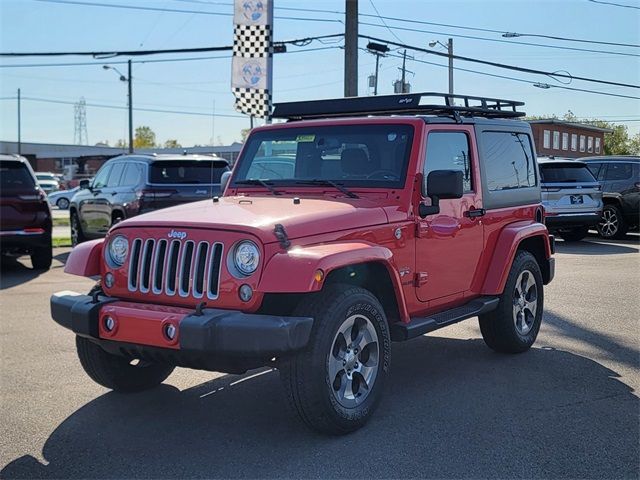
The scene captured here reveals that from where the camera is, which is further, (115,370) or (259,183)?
(259,183)

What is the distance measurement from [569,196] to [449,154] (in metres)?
10.0

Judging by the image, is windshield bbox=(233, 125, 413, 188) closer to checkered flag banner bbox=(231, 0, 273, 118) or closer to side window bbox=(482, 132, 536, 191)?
side window bbox=(482, 132, 536, 191)

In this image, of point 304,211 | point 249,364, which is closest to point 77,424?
point 249,364

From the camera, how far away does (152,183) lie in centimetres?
1186

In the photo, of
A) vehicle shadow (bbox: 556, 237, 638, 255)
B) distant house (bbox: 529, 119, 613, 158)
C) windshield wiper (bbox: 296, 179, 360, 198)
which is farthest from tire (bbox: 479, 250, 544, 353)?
distant house (bbox: 529, 119, 613, 158)

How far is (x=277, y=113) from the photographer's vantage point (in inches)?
242

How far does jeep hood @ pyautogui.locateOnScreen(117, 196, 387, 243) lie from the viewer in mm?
4180

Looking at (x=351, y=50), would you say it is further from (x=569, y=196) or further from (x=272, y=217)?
(x=272, y=217)

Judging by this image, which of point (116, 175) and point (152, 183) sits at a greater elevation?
point (116, 175)

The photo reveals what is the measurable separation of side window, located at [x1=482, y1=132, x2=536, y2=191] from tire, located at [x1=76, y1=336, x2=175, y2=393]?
310 cm

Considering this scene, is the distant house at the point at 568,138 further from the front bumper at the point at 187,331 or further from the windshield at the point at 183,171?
the front bumper at the point at 187,331

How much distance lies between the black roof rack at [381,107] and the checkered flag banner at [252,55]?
33.7 ft

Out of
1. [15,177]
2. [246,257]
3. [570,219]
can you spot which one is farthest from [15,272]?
[570,219]

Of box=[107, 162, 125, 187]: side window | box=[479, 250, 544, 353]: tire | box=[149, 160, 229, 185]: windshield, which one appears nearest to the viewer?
box=[479, 250, 544, 353]: tire
